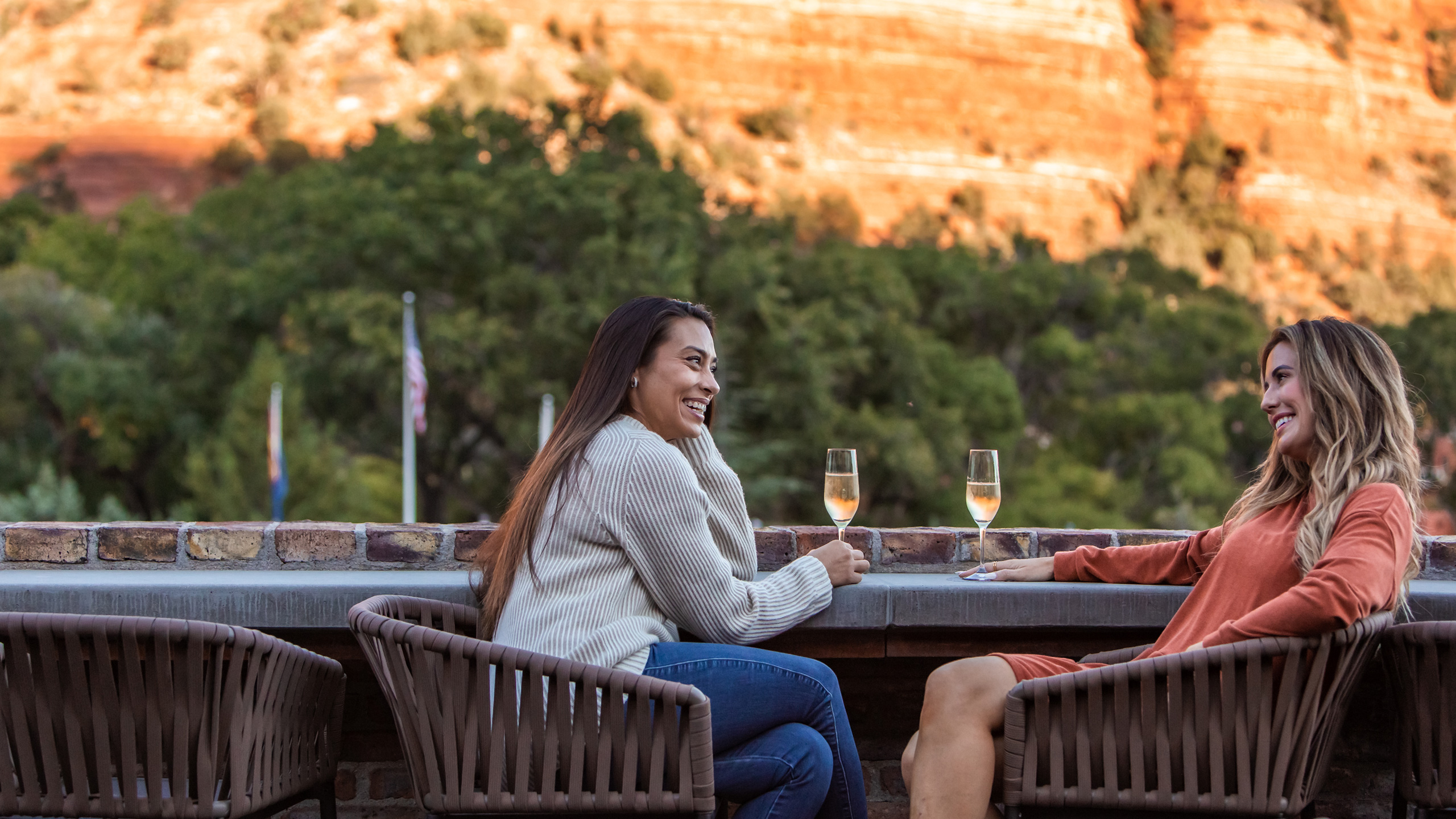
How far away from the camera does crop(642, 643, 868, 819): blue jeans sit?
2.43 meters

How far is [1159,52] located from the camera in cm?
7506

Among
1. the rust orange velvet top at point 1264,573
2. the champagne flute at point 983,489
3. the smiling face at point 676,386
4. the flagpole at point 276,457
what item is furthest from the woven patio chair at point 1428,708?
the flagpole at point 276,457

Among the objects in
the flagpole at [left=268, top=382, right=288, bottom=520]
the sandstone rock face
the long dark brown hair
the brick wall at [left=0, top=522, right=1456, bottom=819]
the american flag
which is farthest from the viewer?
the sandstone rock face

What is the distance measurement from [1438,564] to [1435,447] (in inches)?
1517

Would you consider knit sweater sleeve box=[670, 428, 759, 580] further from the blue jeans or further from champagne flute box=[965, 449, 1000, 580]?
champagne flute box=[965, 449, 1000, 580]

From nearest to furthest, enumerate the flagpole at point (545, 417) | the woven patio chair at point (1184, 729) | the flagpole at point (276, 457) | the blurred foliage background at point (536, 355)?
the woven patio chair at point (1184, 729), the flagpole at point (276, 457), the flagpole at point (545, 417), the blurred foliage background at point (536, 355)

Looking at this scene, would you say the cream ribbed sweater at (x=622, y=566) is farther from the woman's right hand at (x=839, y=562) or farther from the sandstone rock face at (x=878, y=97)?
the sandstone rock face at (x=878, y=97)

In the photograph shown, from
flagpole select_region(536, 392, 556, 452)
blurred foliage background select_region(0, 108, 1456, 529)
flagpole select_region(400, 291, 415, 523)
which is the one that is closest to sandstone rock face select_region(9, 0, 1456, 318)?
blurred foliage background select_region(0, 108, 1456, 529)

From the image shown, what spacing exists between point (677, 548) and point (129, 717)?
95cm

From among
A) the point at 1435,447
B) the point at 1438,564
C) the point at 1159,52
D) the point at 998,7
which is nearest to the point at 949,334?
the point at 1435,447

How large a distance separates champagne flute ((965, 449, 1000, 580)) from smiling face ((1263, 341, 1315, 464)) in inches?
23.1

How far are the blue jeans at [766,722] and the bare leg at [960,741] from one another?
0.52ft

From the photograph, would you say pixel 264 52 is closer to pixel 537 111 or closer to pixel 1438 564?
pixel 537 111

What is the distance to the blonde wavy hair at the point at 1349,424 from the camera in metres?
2.61
